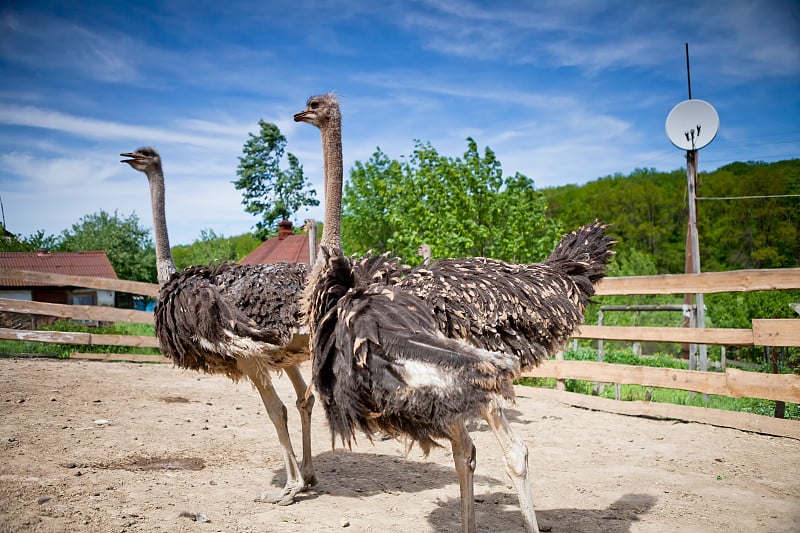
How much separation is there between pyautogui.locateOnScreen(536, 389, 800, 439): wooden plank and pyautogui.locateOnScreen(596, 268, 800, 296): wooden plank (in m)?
1.13

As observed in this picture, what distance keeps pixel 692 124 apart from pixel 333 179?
5.27 metres

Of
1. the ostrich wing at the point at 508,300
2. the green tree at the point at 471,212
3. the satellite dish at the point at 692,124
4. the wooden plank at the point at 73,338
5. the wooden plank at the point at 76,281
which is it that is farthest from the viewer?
the green tree at the point at 471,212

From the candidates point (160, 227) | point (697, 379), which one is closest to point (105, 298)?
point (160, 227)

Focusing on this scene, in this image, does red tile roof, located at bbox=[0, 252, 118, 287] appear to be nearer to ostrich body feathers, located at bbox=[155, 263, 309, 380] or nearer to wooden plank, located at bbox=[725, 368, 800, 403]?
ostrich body feathers, located at bbox=[155, 263, 309, 380]

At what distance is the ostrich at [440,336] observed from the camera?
7.46 ft

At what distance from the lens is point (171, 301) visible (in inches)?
156

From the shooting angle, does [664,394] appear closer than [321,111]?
No

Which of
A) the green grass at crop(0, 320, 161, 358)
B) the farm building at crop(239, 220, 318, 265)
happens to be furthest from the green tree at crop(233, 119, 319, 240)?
the green grass at crop(0, 320, 161, 358)

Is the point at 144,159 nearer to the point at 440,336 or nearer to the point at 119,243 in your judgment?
the point at 440,336

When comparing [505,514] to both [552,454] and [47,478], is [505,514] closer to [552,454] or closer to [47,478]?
[552,454]

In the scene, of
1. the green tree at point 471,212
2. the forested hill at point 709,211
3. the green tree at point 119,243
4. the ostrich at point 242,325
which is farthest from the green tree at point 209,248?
the ostrich at point 242,325

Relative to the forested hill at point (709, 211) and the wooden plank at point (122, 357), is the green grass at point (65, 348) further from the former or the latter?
the forested hill at point (709, 211)

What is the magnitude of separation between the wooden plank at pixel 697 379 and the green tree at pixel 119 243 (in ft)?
106

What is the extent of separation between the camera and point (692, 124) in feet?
24.7
